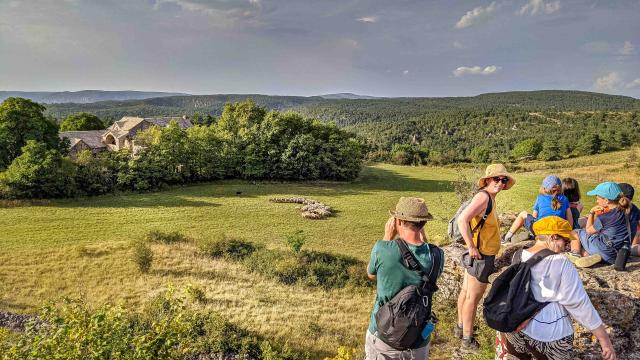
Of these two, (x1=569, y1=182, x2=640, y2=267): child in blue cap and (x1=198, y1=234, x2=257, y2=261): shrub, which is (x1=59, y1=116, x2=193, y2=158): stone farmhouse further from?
(x1=569, y1=182, x2=640, y2=267): child in blue cap

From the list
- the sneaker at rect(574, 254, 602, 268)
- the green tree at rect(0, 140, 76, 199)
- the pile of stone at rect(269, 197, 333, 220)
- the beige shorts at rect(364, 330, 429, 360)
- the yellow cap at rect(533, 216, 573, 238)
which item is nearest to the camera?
the yellow cap at rect(533, 216, 573, 238)

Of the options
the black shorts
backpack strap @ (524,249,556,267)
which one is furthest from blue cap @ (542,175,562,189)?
backpack strap @ (524,249,556,267)

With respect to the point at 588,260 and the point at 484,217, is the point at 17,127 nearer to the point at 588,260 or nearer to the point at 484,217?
the point at 484,217

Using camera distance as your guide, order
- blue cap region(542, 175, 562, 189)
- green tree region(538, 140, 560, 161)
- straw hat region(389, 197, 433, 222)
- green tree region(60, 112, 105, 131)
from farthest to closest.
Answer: green tree region(60, 112, 105, 131) → green tree region(538, 140, 560, 161) → blue cap region(542, 175, 562, 189) → straw hat region(389, 197, 433, 222)

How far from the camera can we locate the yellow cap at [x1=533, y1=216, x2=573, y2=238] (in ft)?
12.5

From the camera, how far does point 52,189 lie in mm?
31281

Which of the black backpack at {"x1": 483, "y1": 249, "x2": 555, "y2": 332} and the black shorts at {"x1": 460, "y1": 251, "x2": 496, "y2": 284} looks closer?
the black backpack at {"x1": 483, "y1": 249, "x2": 555, "y2": 332}

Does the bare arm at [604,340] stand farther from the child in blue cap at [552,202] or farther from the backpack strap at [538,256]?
the child in blue cap at [552,202]

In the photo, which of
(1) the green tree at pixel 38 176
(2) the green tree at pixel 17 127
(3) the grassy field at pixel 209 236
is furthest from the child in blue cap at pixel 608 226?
(2) the green tree at pixel 17 127

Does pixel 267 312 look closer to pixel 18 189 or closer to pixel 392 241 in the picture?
pixel 392 241

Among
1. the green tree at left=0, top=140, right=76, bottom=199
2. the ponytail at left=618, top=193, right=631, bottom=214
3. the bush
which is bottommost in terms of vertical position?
the green tree at left=0, top=140, right=76, bottom=199

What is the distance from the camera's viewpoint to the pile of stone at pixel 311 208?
28436 mm

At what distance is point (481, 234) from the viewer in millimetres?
5602

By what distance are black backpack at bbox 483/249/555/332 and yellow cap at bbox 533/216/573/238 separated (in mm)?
197
